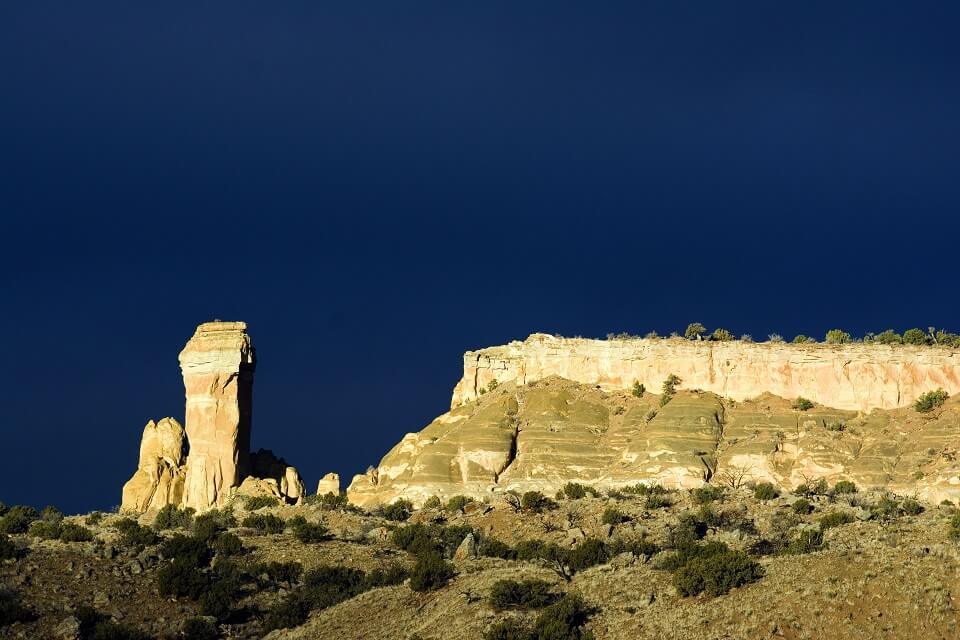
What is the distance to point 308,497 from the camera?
272 feet

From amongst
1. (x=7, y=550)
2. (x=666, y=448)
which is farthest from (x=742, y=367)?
(x=7, y=550)

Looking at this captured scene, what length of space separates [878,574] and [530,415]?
41.4 meters

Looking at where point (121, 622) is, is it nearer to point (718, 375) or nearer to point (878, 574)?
point (878, 574)

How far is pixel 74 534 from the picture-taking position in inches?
2547

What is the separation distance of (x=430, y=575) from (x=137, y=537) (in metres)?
14.3

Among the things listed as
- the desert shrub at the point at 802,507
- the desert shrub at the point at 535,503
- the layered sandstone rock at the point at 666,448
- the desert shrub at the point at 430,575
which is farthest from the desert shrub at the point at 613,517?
the desert shrub at the point at 430,575

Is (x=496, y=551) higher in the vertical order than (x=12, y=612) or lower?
higher

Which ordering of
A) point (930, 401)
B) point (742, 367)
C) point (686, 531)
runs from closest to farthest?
1. point (686, 531)
2. point (930, 401)
3. point (742, 367)

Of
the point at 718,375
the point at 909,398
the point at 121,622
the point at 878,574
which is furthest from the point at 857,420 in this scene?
the point at 121,622

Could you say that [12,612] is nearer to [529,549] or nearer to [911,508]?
[529,549]

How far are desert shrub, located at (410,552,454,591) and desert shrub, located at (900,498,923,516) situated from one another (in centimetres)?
2215

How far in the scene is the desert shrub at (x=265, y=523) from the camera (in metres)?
70.6

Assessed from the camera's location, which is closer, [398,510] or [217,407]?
[398,510]

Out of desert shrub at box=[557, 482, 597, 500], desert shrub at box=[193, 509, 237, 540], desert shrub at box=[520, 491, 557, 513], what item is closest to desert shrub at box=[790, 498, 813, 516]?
desert shrub at box=[557, 482, 597, 500]
